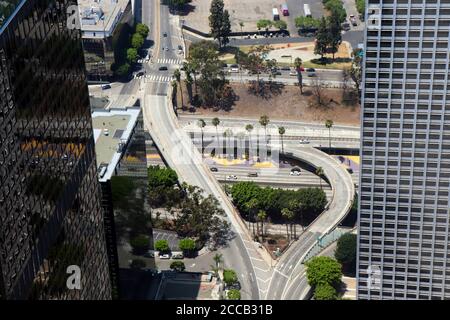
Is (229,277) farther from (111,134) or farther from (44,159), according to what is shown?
(44,159)

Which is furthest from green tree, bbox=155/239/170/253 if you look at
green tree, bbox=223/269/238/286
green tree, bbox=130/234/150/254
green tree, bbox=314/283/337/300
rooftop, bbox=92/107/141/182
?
rooftop, bbox=92/107/141/182

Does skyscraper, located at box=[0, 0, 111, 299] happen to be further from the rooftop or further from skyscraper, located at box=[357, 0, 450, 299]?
skyscraper, located at box=[357, 0, 450, 299]

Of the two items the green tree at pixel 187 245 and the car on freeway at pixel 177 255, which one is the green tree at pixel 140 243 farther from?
the car on freeway at pixel 177 255
